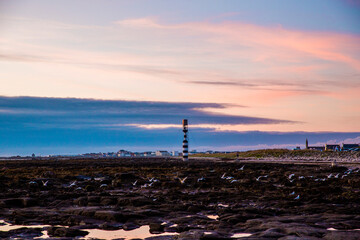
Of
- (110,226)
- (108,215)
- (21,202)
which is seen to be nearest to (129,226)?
(110,226)

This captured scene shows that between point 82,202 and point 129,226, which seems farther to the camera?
point 82,202

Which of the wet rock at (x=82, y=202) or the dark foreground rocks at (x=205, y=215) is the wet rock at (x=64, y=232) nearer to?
the dark foreground rocks at (x=205, y=215)

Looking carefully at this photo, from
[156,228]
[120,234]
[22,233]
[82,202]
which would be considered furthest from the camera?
[82,202]

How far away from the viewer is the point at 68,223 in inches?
579

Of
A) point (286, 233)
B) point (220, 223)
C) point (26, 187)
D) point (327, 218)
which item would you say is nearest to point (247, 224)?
point (220, 223)

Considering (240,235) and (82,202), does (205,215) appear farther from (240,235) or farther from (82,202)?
(82,202)

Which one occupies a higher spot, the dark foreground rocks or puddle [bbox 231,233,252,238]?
the dark foreground rocks

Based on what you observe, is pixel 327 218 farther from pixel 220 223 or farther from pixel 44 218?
pixel 44 218

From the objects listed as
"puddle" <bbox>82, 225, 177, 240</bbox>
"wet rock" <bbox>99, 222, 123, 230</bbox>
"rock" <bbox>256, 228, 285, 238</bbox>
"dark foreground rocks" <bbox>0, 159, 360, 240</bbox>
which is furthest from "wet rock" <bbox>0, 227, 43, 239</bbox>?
"rock" <bbox>256, 228, 285, 238</bbox>

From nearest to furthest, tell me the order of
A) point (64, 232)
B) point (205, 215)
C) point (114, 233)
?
point (64, 232) < point (114, 233) < point (205, 215)

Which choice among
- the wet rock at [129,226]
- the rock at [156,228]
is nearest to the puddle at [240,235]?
the rock at [156,228]

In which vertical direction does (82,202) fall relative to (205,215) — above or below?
above

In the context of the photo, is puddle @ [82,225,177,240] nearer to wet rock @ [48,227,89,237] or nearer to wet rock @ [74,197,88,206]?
wet rock @ [48,227,89,237]

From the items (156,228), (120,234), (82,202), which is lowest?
(120,234)
